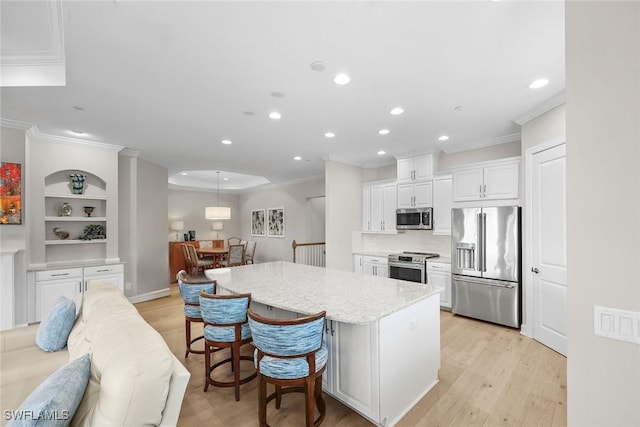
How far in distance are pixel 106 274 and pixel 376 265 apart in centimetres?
453

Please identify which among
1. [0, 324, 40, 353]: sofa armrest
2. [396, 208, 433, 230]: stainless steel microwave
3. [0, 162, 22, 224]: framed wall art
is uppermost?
[0, 162, 22, 224]: framed wall art

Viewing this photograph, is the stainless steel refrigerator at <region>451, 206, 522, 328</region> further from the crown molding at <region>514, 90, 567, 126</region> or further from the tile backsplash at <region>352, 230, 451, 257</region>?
the crown molding at <region>514, 90, 567, 126</region>

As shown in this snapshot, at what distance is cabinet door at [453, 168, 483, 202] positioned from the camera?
4.09 meters

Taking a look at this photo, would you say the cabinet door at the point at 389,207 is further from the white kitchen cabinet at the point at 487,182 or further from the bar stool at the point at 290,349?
the bar stool at the point at 290,349

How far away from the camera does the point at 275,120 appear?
351 centimetres

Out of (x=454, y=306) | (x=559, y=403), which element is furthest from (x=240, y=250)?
(x=559, y=403)

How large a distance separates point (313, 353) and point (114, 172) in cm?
464

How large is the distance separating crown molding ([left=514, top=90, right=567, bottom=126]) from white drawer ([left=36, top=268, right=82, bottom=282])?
6344 mm

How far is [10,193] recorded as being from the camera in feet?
11.3

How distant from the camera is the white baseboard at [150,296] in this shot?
512cm

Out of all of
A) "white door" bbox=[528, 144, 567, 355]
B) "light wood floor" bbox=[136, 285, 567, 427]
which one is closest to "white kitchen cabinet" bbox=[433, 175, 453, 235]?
"white door" bbox=[528, 144, 567, 355]

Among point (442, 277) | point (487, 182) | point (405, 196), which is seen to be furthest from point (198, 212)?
point (487, 182)

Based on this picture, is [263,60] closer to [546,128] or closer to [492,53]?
[492,53]

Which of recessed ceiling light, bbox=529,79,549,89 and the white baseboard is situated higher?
recessed ceiling light, bbox=529,79,549,89
